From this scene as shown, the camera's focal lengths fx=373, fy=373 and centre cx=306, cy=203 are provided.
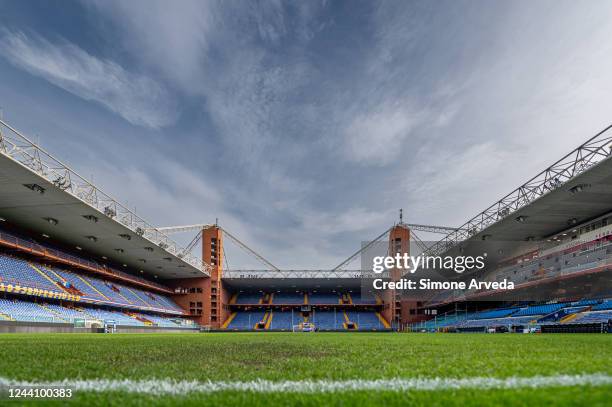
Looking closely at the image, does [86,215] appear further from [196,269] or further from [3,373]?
[3,373]

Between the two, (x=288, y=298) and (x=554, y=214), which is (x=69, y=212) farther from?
(x=288, y=298)

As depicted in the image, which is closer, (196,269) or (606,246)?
(606,246)

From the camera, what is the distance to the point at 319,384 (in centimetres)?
253

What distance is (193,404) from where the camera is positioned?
2.00 meters

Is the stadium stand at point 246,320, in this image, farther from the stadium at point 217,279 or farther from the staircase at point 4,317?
the staircase at point 4,317

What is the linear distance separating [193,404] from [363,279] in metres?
54.1

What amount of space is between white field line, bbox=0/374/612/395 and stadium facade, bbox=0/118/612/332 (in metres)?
18.9

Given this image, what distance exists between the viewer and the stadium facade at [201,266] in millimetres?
20859

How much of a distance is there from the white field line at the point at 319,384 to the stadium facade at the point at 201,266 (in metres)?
18.9

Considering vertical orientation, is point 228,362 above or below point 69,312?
above

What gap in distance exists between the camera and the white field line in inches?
92.9

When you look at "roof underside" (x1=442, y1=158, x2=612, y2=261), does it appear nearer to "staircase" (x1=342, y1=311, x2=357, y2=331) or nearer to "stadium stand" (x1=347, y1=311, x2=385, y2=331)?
"stadium stand" (x1=347, y1=311, x2=385, y2=331)

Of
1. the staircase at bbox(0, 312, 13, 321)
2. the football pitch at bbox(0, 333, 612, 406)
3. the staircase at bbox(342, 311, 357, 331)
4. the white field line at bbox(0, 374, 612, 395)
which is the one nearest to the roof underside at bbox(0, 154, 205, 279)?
the staircase at bbox(0, 312, 13, 321)

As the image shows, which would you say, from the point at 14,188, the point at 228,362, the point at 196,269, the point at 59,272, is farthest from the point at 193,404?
the point at 196,269
